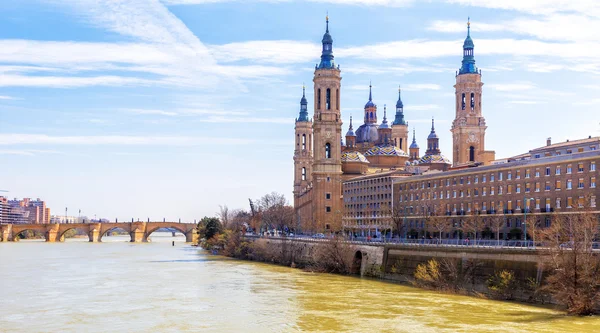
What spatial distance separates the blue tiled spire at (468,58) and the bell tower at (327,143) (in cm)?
2398

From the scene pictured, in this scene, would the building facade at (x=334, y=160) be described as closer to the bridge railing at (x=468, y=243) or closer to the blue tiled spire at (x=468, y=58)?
the blue tiled spire at (x=468, y=58)

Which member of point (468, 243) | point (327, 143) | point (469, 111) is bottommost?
point (468, 243)

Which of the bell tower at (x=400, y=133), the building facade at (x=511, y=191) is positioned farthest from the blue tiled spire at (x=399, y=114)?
the building facade at (x=511, y=191)

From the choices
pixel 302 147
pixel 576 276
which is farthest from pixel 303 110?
pixel 576 276

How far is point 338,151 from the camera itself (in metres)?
140

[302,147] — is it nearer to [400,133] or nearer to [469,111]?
[400,133]

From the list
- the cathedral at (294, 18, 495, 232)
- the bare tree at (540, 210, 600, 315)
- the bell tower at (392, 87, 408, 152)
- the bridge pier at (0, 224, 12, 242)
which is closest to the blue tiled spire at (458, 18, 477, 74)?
the cathedral at (294, 18, 495, 232)

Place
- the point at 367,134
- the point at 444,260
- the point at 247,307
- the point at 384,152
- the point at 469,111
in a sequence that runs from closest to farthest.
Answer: the point at 247,307 < the point at 444,260 < the point at 469,111 < the point at 384,152 < the point at 367,134

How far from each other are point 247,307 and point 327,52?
9584 centimetres

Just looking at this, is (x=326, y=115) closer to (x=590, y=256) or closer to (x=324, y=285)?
(x=324, y=285)

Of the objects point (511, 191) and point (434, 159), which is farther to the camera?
point (434, 159)

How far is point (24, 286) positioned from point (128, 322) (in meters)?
25.5

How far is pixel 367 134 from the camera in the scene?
176750 mm

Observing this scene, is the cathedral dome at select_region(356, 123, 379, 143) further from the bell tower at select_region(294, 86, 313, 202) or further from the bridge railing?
the bridge railing
